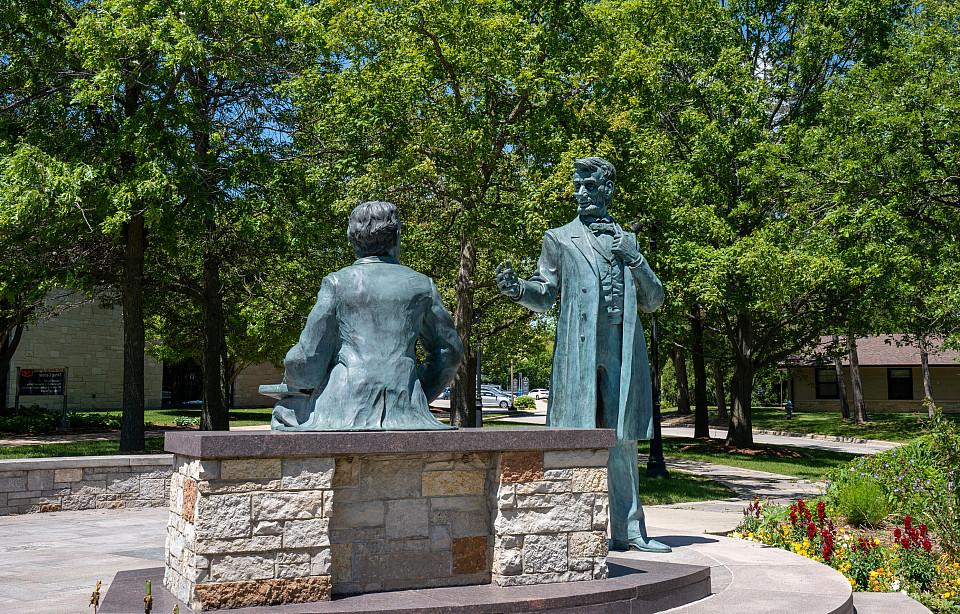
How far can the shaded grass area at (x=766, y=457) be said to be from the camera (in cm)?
2197

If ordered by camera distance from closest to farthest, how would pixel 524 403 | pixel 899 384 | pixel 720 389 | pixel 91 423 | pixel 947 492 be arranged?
pixel 947 492, pixel 91 423, pixel 720 389, pixel 899 384, pixel 524 403

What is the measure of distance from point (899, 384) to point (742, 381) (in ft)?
100

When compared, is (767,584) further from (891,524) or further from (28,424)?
(28,424)

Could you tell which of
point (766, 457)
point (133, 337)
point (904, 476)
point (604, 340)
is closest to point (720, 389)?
point (766, 457)

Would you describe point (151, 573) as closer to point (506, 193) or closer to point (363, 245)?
point (363, 245)

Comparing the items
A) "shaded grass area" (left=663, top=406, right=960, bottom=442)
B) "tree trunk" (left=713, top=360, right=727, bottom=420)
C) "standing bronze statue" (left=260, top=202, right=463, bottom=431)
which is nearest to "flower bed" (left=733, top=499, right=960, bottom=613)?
"standing bronze statue" (left=260, top=202, right=463, bottom=431)

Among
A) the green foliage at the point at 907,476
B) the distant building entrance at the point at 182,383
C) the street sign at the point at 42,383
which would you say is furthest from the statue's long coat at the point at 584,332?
the distant building entrance at the point at 182,383

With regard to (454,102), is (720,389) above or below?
below

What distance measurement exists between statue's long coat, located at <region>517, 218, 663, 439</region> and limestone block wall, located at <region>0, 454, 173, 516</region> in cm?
783

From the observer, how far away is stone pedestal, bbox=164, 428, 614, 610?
186 inches

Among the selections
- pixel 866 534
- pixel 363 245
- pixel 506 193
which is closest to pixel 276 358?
pixel 506 193

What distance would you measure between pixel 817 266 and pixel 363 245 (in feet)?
50.4

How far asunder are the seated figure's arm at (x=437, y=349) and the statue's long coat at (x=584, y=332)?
81 centimetres

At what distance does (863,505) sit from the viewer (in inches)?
399
